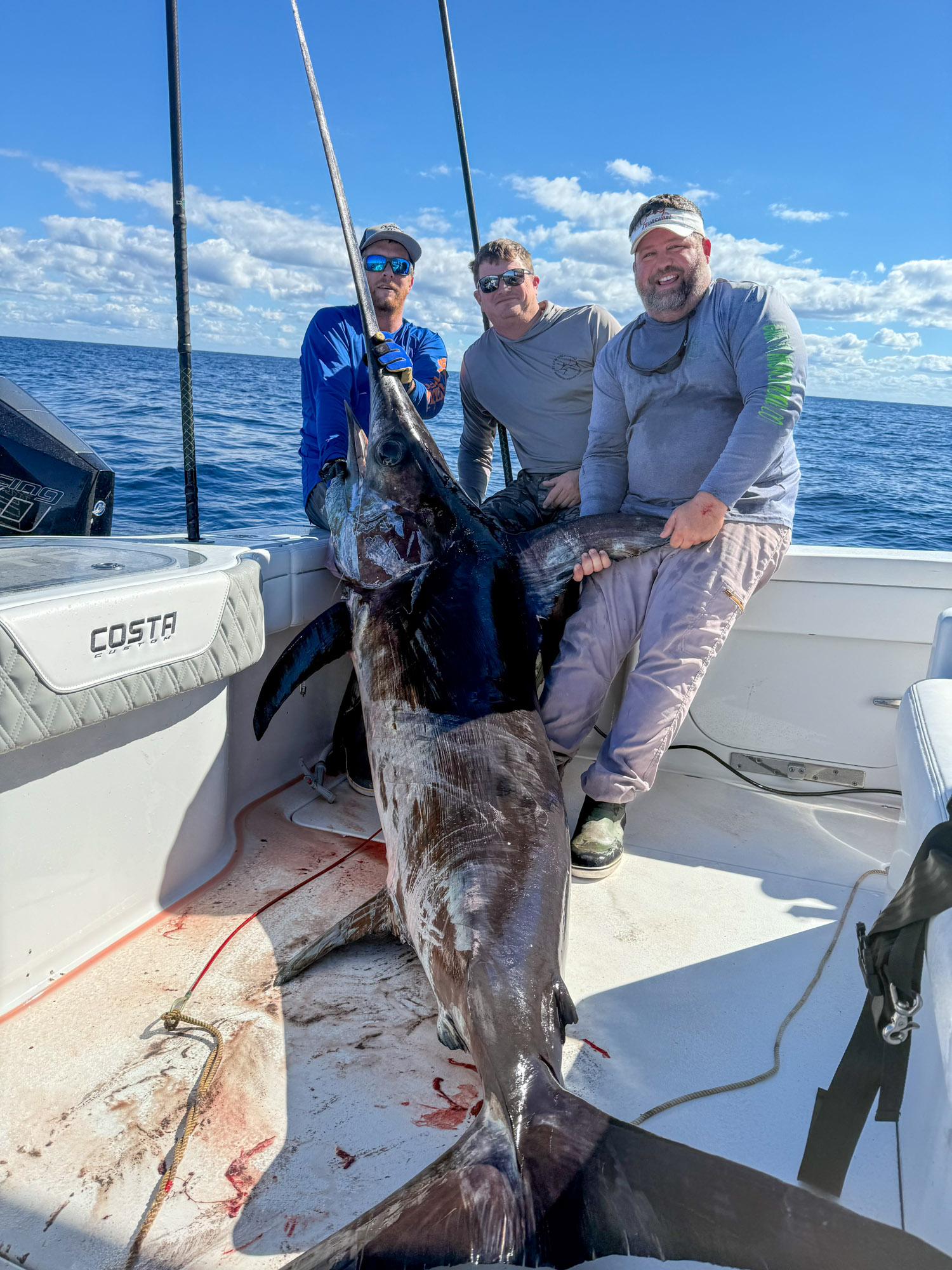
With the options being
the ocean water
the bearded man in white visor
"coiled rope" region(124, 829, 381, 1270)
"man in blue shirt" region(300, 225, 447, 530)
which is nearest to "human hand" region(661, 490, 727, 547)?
the bearded man in white visor

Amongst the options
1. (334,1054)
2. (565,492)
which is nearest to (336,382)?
(565,492)

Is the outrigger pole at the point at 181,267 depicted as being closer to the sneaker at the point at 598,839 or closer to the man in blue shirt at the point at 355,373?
the man in blue shirt at the point at 355,373

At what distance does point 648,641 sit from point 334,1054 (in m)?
1.64

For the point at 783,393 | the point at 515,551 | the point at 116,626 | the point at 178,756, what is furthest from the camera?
the point at 515,551

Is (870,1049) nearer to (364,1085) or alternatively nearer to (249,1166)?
(364,1085)

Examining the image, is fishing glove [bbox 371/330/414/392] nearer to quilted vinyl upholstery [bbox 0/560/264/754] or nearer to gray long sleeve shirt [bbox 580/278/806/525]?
gray long sleeve shirt [bbox 580/278/806/525]

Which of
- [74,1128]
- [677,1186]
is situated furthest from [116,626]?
[677,1186]

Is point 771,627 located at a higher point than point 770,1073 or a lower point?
higher

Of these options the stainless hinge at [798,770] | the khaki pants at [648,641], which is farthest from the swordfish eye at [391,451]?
the stainless hinge at [798,770]

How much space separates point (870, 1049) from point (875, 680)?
6.93 ft

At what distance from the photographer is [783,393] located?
8.95ft

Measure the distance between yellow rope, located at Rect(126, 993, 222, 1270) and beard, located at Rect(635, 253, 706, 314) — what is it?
2.70 metres

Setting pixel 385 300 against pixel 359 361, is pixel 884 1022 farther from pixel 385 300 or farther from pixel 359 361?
pixel 385 300

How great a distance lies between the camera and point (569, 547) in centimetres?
301
